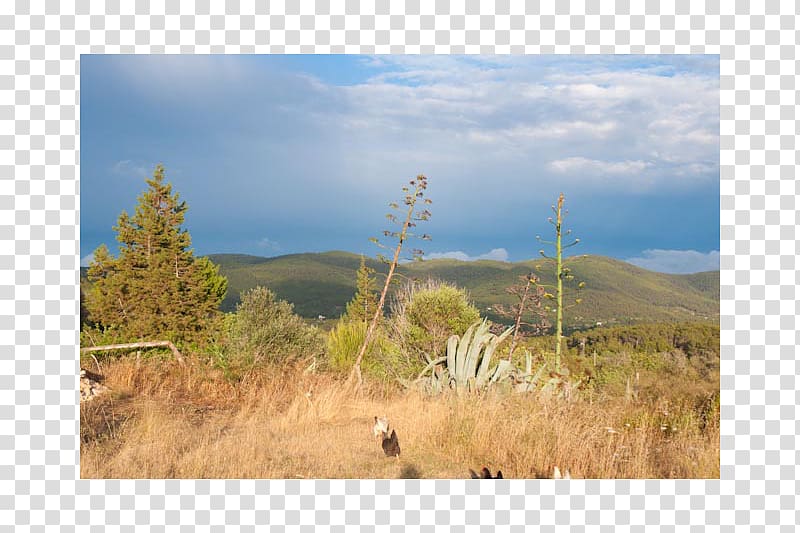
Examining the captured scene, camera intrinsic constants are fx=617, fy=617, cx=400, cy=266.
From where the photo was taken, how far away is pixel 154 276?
940 inches

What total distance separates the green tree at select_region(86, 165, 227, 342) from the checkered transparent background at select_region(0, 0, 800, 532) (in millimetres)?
19358

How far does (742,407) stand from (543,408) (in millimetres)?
1921

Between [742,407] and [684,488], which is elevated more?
[742,407]

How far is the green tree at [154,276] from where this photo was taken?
23.9 m

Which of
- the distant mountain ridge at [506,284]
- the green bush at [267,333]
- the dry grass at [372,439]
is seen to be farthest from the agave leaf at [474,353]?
the distant mountain ridge at [506,284]

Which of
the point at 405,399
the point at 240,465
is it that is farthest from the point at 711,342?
the point at 240,465

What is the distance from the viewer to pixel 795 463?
4.23 m

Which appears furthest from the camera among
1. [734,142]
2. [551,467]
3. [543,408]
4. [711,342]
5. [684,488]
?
[711,342]

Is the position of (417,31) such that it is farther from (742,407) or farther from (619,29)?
(742,407)

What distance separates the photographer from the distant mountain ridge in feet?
107

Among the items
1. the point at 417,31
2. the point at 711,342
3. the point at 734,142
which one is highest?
the point at 417,31

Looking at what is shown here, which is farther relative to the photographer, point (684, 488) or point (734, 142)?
point (734, 142)

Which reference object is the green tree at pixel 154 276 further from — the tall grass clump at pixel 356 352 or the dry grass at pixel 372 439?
the dry grass at pixel 372 439

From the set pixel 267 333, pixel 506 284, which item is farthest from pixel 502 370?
pixel 506 284
